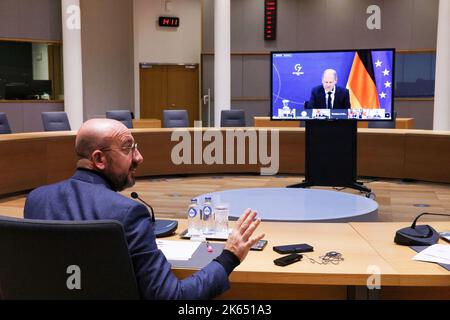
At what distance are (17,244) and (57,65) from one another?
1044cm

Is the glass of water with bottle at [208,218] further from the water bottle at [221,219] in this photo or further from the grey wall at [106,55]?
the grey wall at [106,55]

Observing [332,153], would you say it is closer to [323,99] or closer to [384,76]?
[323,99]

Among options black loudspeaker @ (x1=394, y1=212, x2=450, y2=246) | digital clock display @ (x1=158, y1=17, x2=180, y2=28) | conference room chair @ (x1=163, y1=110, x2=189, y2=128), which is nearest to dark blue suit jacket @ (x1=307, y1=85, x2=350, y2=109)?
conference room chair @ (x1=163, y1=110, x2=189, y2=128)

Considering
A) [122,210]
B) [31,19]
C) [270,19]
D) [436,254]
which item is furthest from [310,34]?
[122,210]

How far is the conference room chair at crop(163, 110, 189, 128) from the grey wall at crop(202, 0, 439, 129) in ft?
13.7

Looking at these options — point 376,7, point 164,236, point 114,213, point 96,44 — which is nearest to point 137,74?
point 96,44

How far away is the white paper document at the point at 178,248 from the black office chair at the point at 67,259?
0.59m

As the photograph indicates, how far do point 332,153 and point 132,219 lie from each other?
→ 4.92 m

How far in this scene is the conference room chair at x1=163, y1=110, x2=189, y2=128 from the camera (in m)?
8.61

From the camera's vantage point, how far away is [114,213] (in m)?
1.54

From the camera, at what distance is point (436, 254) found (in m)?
2.06

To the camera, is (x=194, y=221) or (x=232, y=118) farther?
(x=232, y=118)

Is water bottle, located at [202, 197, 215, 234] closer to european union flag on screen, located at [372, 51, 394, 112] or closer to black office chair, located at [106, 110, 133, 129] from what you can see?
european union flag on screen, located at [372, 51, 394, 112]
